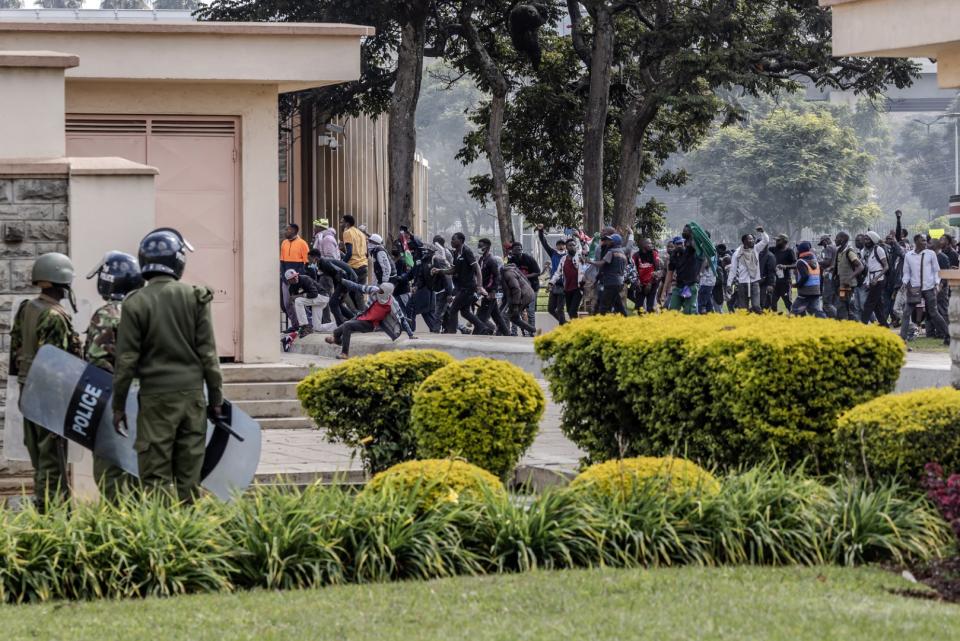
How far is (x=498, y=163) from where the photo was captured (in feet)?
102

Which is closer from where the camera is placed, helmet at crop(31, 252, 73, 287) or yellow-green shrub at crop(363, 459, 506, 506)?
yellow-green shrub at crop(363, 459, 506, 506)

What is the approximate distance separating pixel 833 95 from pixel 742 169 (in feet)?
83.9

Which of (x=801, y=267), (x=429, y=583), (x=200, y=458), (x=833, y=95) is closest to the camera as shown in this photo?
(x=429, y=583)

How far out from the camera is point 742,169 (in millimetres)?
87062

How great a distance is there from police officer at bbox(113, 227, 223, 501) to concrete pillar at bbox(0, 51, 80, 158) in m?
3.71

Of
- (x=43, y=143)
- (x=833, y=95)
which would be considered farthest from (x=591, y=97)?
(x=833, y=95)

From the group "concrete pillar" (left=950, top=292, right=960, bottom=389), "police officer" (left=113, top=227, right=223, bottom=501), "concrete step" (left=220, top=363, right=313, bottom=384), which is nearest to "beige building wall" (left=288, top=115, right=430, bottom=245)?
"concrete step" (left=220, top=363, right=313, bottom=384)

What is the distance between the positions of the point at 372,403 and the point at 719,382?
9.10 ft

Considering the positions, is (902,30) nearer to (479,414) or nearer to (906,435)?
(479,414)

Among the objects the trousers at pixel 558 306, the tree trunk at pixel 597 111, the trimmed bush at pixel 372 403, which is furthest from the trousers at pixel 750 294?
the trimmed bush at pixel 372 403

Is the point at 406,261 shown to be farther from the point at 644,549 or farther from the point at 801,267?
the point at 644,549

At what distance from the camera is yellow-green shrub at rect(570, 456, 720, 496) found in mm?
7590

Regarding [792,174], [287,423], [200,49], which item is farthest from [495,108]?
[792,174]

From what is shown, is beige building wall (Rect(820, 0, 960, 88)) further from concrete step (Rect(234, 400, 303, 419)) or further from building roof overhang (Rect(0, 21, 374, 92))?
concrete step (Rect(234, 400, 303, 419))
